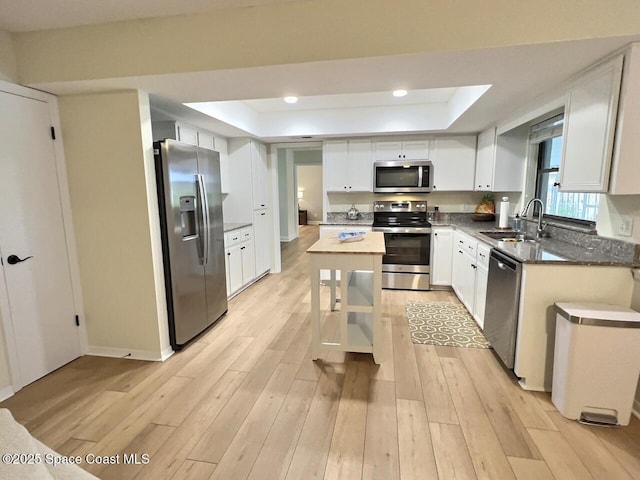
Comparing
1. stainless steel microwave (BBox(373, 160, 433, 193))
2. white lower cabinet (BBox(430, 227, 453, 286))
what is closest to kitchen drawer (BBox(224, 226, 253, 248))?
stainless steel microwave (BBox(373, 160, 433, 193))

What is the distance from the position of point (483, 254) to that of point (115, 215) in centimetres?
330

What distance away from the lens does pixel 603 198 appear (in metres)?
2.40

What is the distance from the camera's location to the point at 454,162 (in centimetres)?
458

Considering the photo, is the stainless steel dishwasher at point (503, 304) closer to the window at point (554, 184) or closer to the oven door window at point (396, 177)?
the window at point (554, 184)

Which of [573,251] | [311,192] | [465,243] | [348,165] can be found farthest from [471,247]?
[311,192]

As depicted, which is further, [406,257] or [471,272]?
[406,257]

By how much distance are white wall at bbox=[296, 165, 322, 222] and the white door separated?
10163 millimetres

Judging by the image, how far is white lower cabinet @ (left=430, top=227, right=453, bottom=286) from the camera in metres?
4.28

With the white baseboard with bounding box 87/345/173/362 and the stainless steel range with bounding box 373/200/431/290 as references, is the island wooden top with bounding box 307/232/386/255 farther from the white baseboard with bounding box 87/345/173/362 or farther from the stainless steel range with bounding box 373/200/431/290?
the white baseboard with bounding box 87/345/173/362

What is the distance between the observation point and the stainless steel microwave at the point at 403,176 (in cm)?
452

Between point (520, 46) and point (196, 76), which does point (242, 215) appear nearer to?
point (196, 76)

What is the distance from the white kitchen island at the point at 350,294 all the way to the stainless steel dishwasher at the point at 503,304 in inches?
37.2

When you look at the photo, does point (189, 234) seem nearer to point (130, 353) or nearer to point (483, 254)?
point (130, 353)

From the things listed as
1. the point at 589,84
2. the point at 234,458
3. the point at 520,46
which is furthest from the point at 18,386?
the point at 589,84
